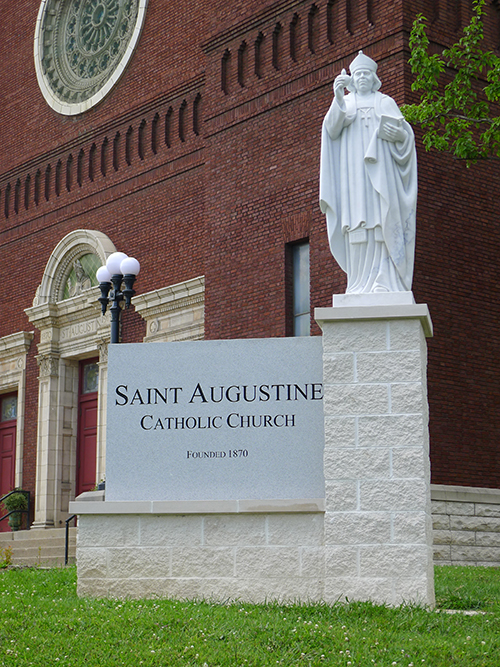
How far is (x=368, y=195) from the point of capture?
948 cm

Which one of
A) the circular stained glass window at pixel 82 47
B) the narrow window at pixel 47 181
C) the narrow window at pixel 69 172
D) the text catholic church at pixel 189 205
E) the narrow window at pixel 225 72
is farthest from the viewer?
the narrow window at pixel 47 181

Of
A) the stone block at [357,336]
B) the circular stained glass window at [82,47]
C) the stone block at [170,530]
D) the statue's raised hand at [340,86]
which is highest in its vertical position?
the circular stained glass window at [82,47]

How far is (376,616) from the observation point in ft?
26.9

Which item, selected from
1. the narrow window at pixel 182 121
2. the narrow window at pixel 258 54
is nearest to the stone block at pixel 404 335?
the narrow window at pixel 258 54

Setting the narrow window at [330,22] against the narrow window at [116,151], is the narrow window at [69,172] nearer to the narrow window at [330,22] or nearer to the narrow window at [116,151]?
the narrow window at [116,151]

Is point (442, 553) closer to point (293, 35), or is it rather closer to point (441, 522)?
point (441, 522)

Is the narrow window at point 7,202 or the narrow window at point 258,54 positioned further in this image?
the narrow window at point 7,202

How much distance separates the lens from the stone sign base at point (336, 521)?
28.9 feet

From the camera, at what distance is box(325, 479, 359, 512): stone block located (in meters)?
8.94

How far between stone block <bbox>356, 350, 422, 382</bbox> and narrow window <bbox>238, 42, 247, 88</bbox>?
37.6 ft

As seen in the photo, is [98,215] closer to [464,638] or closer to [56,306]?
[56,306]

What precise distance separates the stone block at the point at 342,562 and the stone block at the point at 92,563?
2.12m

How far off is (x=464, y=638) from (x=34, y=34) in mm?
22831

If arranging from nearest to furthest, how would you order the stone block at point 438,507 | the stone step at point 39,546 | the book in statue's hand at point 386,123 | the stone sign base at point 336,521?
1. the stone sign base at point 336,521
2. the book in statue's hand at point 386,123
3. the stone block at point 438,507
4. the stone step at point 39,546
